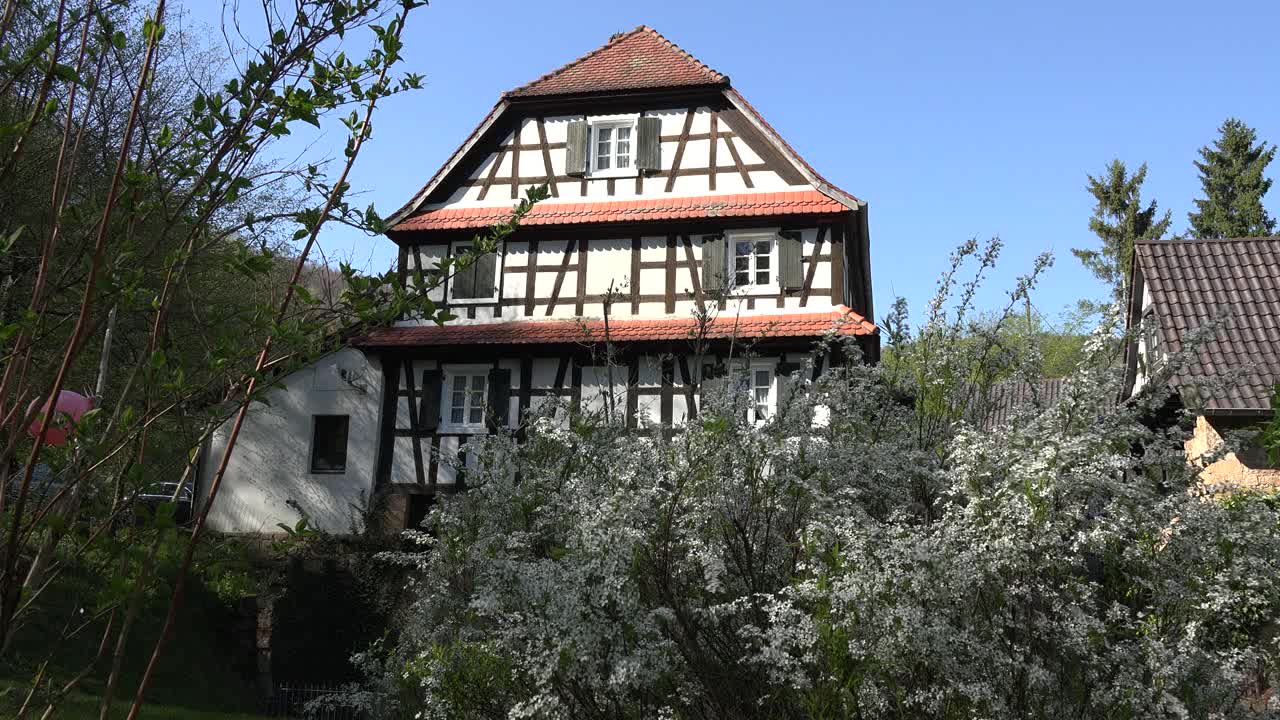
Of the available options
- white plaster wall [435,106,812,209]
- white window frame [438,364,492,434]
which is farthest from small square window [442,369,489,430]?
white plaster wall [435,106,812,209]

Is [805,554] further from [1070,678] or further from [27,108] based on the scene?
[27,108]

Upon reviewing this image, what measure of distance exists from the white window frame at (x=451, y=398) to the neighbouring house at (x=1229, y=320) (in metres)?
10.7

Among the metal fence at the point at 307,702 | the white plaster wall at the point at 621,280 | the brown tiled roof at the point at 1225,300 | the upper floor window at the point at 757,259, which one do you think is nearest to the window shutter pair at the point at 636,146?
the white plaster wall at the point at 621,280

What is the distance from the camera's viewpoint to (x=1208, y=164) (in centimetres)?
3762

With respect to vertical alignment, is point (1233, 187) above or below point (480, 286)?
above

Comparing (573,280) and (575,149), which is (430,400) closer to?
(573,280)

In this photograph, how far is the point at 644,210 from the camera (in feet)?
65.9

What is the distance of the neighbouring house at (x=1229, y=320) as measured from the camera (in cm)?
1358

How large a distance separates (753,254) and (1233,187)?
80.8ft

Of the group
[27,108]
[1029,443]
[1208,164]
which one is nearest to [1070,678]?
[1029,443]

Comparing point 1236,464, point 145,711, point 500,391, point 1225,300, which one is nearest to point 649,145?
point 500,391

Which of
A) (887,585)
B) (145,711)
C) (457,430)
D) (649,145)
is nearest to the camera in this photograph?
(887,585)

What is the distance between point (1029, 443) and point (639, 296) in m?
13.8

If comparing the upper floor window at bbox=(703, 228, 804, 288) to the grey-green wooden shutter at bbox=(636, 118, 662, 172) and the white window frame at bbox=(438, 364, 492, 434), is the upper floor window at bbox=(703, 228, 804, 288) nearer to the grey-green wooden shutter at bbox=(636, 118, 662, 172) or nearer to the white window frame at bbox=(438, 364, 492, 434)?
the grey-green wooden shutter at bbox=(636, 118, 662, 172)
